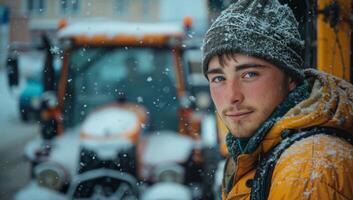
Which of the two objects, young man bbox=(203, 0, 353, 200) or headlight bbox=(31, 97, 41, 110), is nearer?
young man bbox=(203, 0, 353, 200)

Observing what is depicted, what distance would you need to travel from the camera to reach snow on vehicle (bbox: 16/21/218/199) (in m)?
4.21

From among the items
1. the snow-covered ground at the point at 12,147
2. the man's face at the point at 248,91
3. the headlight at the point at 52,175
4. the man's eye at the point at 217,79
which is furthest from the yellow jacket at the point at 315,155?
the snow-covered ground at the point at 12,147

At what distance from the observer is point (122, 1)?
22.2 metres

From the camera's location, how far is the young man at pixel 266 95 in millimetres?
1219

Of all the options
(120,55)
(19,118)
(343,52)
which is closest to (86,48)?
(120,55)

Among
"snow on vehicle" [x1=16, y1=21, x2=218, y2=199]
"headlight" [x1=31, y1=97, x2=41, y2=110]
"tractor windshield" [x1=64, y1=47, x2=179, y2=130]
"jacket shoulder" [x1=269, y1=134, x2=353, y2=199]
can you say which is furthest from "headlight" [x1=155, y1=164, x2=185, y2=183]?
"headlight" [x1=31, y1=97, x2=41, y2=110]

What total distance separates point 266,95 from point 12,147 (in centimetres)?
828

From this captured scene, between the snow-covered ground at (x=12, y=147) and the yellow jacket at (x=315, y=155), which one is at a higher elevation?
the yellow jacket at (x=315, y=155)

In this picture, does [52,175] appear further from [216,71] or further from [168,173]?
[216,71]

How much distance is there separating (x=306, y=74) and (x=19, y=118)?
38.7ft

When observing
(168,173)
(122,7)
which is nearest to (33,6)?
(122,7)

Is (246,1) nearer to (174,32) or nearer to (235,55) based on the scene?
(235,55)

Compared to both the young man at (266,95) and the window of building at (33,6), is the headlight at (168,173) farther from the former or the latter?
the window of building at (33,6)

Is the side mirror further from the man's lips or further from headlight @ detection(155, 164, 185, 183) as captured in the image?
the man's lips
